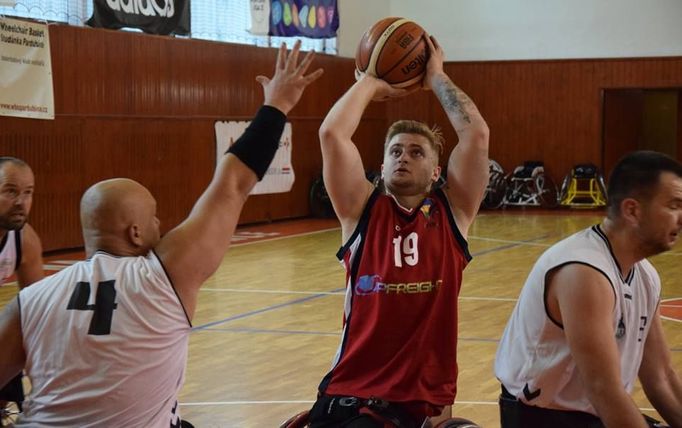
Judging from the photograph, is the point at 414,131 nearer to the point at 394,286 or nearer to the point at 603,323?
the point at 394,286

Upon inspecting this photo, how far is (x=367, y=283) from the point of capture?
137 inches

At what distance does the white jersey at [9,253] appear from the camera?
4461 millimetres

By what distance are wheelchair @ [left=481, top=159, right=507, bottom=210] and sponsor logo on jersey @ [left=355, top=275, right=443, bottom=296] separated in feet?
51.3

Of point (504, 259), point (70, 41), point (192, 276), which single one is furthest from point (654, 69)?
point (192, 276)

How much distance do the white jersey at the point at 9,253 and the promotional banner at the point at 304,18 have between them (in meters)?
12.0

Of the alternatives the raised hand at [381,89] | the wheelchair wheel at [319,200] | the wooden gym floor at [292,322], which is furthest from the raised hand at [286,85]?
the wheelchair wheel at [319,200]

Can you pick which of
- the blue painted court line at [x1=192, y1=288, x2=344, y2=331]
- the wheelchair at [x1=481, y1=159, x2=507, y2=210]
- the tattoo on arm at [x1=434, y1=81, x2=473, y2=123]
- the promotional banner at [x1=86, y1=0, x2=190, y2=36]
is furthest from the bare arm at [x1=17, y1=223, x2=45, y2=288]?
the wheelchair at [x1=481, y1=159, x2=507, y2=210]

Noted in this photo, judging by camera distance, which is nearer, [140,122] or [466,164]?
[466,164]

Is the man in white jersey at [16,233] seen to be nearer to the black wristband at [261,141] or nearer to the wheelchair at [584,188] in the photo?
the black wristband at [261,141]

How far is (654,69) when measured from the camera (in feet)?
61.6

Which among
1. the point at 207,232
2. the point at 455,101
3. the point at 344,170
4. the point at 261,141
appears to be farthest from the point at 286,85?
the point at 455,101

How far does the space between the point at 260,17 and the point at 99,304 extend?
13.9 metres

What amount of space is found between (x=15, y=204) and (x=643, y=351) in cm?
268

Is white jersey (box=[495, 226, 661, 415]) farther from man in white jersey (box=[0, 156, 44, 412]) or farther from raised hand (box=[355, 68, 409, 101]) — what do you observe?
man in white jersey (box=[0, 156, 44, 412])
